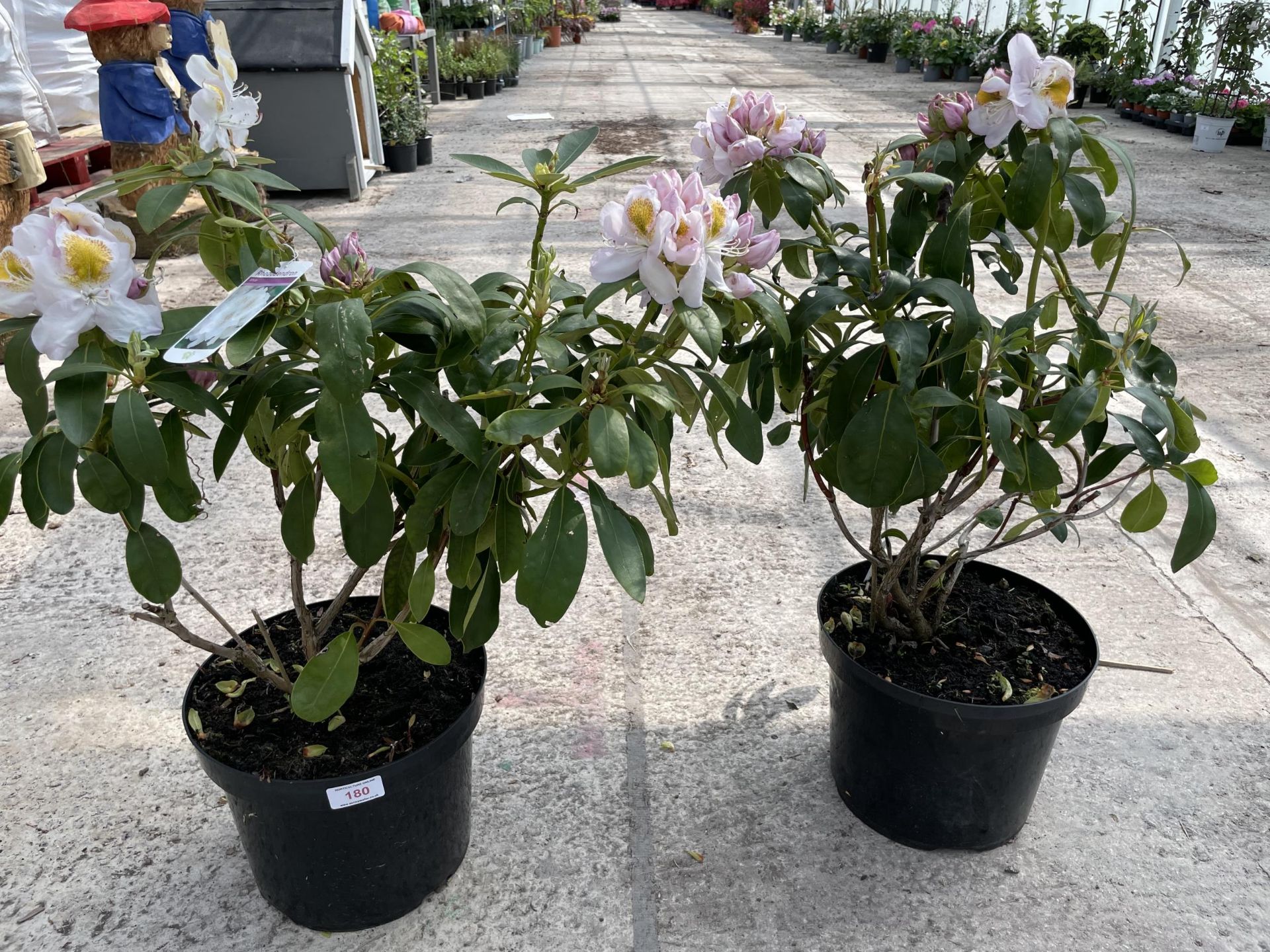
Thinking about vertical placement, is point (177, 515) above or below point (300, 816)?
above

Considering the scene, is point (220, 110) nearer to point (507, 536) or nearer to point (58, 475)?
point (58, 475)

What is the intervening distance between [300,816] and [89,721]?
0.86 meters

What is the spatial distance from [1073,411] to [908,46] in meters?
17.5

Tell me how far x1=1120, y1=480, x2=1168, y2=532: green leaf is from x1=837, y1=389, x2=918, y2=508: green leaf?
1.38ft

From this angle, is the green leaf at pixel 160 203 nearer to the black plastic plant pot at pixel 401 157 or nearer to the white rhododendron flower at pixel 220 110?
the white rhododendron flower at pixel 220 110

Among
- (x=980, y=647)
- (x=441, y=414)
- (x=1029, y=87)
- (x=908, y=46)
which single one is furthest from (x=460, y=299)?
(x=908, y=46)

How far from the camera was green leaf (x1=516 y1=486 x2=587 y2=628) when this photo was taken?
4.17ft

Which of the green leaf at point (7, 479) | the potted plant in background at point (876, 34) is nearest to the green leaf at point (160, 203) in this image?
the green leaf at point (7, 479)

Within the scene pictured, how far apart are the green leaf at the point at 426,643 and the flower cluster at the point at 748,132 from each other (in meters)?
0.82

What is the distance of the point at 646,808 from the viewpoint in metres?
1.93

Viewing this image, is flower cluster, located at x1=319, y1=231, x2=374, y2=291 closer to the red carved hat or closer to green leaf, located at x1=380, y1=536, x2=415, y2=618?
green leaf, located at x1=380, y1=536, x2=415, y2=618

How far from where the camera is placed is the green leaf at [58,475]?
4.01 feet

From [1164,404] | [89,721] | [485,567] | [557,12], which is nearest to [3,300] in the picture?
[485,567]

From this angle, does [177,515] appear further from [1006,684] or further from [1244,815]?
[1244,815]
